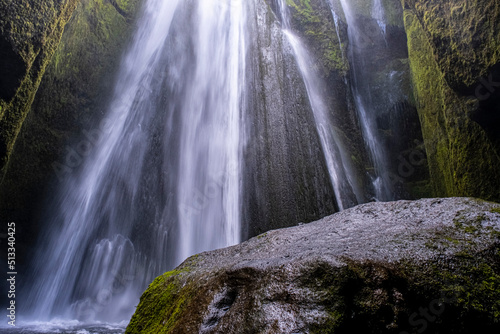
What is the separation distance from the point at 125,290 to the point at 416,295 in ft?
26.7

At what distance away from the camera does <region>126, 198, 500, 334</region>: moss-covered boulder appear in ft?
4.73

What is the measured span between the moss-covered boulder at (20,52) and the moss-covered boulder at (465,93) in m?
6.89

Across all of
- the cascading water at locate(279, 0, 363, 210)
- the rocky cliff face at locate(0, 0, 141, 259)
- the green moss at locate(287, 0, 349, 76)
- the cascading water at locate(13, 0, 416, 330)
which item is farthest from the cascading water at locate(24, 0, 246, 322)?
the green moss at locate(287, 0, 349, 76)

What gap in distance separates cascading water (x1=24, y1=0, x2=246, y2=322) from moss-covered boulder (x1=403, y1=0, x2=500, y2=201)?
5082mm

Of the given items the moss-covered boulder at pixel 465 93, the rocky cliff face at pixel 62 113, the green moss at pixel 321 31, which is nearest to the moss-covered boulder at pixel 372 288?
the moss-covered boulder at pixel 465 93

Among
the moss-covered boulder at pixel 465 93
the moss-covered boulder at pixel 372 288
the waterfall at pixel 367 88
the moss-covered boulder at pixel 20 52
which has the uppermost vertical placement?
the waterfall at pixel 367 88

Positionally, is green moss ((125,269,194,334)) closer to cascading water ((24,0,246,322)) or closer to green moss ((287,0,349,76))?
cascading water ((24,0,246,322))

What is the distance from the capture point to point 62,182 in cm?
854

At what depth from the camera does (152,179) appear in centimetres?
927

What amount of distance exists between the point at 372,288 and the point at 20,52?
18.7ft

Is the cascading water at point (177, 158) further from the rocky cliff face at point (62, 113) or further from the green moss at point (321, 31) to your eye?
the green moss at point (321, 31)

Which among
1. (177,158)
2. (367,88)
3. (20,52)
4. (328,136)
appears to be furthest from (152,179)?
(367,88)

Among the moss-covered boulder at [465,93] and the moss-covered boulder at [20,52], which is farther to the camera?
the moss-covered boulder at [20,52]

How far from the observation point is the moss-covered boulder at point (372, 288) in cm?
144
